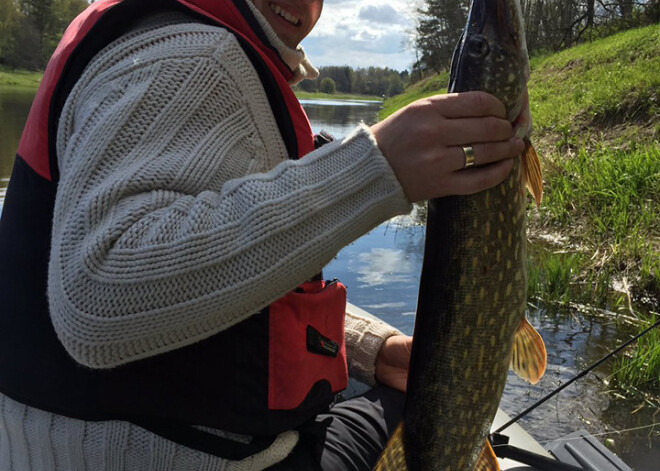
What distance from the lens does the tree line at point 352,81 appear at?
98.8 meters

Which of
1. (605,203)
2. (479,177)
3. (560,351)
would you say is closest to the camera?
(479,177)

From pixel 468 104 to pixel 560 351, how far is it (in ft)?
12.6

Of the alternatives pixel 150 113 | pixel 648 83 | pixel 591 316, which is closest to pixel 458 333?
pixel 150 113

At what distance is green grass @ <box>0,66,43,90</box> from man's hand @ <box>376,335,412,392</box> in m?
59.2

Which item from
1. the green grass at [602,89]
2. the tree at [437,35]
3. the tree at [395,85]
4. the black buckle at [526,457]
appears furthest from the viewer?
the tree at [395,85]

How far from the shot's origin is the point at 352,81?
346ft

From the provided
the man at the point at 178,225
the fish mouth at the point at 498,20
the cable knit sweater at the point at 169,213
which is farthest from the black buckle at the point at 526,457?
the fish mouth at the point at 498,20

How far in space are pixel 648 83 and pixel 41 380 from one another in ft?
32.9

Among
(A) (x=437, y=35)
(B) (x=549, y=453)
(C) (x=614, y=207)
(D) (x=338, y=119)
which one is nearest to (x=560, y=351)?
(B) (x=549, y=453)

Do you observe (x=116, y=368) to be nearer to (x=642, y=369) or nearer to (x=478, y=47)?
(x=478, y=47)

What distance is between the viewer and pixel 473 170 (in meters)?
1.52

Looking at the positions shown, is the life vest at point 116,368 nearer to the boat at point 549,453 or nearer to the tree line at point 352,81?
the boat at point 549,453

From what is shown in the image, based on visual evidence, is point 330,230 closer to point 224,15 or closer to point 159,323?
point 159,323

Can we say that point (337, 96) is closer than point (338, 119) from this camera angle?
No
